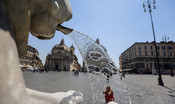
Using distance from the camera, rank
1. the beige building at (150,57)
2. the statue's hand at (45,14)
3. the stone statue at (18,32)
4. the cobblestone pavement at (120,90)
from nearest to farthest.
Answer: the stone statue at (18,32)
the statue's hand at (45,14)
the cobblestone pavement at (120,90)
the beige building at (150,57)

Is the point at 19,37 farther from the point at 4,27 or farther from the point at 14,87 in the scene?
the point at 14,87

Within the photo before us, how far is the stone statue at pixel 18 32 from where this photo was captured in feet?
1.17

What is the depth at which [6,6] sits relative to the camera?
456 mm

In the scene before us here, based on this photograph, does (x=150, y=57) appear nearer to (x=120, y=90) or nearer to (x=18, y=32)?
(x=120, y=90)

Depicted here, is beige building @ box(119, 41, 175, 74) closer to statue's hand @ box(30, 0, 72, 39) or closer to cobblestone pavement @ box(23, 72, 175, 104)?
cobblestone pavement @ box(23, 72, 175, 104)

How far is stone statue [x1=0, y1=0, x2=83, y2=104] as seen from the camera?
36cm

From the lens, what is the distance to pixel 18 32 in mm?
579

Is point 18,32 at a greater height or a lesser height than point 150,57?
lesser

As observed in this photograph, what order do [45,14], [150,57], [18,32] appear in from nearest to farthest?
[18,32] < [45,14] < [150,57]

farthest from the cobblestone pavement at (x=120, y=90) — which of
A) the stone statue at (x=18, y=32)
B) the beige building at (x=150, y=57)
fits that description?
the beige building at (x=150, y=57)

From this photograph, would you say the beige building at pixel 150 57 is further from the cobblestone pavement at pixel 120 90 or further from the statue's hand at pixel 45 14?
the statue's hand at pixel 45 14

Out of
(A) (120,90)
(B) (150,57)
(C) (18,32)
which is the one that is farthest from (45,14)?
(B) (150,57)

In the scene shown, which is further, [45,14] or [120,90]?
[120,90]

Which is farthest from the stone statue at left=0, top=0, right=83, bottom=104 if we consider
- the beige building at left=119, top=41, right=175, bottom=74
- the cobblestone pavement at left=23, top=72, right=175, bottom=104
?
the beige building at left=119, top=41, right=175, bottom=74
